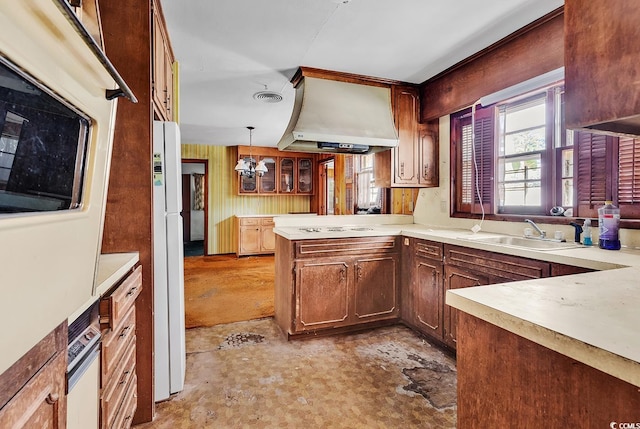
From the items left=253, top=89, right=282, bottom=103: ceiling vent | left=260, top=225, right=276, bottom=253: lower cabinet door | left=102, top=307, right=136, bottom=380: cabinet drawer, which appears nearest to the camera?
left=102, top=307, right=136, bottom=380: cabinet drawer

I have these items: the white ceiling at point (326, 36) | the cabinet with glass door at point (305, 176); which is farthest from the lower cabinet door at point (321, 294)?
the cabinet with glass door at point (305, 176)

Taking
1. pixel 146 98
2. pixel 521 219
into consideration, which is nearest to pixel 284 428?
pixel 146 98

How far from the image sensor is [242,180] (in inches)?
261

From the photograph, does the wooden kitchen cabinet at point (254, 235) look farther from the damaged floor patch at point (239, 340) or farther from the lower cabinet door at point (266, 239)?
the damaged floor patch at point (239, 340)

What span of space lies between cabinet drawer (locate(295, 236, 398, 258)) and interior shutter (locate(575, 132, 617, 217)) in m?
1.40

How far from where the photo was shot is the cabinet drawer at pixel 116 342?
113 cm

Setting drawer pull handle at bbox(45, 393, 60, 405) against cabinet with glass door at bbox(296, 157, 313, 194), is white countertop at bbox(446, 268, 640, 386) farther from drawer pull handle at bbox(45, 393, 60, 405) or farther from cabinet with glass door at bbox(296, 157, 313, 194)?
cabinet with glass door at bbox(296, 157, 313, 194)

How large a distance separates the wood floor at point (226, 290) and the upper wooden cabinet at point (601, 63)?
304cm

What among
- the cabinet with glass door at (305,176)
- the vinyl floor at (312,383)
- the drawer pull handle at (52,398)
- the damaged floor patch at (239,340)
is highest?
the cabinet with glass door at (305,176)

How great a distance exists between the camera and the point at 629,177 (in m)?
1.88

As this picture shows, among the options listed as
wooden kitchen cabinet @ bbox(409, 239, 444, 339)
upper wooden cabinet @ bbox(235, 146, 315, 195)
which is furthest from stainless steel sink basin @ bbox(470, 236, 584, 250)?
upper wooden cabinet @ bbox(235, 146, 315, 195)

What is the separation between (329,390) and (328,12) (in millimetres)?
2402

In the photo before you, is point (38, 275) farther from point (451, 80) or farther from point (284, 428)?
point (451, 80)

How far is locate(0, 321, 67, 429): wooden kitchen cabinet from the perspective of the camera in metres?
0.59
